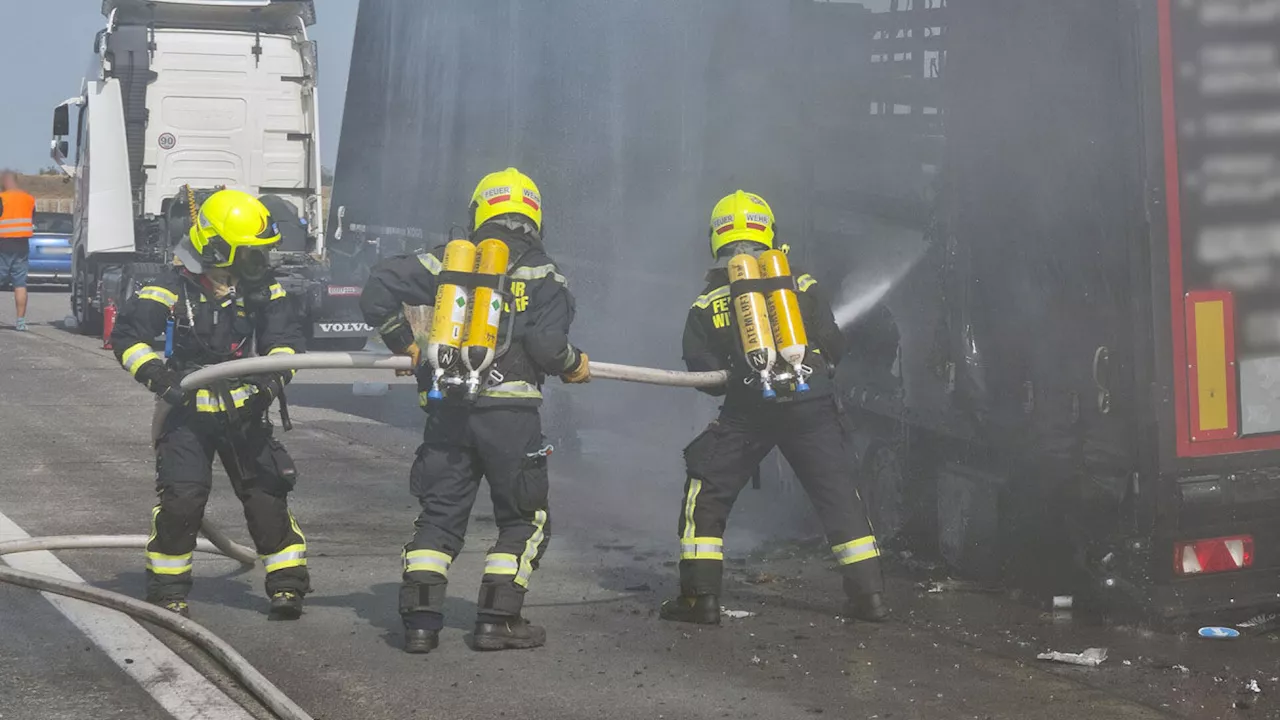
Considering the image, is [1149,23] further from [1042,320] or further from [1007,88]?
[1042,320]

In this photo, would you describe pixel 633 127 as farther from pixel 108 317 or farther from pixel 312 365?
pixel 108 317

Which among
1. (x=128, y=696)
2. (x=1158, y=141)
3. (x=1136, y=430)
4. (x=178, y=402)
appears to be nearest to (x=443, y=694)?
(x=128, y=696)

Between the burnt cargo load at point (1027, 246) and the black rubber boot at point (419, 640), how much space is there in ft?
4.73

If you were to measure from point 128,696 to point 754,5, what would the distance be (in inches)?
175

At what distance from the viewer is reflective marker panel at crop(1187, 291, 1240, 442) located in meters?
5.40

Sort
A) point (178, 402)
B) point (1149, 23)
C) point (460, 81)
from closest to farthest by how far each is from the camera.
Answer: point (1149, 23), point (178, 402), point (460, 81)

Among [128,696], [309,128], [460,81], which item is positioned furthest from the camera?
[309,128]

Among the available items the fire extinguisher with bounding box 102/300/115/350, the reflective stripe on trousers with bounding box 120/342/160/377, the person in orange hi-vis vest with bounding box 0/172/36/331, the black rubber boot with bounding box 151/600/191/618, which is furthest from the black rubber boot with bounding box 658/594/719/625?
the person in orange hi-vis vest with bounding box 0/172/36/331

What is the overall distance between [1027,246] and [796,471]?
122 cm

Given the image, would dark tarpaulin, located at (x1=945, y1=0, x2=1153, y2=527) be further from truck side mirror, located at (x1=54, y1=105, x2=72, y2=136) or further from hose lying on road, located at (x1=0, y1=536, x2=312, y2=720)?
truck side mirror, located at (x1=54, y1=105, x2=72, y2=136)

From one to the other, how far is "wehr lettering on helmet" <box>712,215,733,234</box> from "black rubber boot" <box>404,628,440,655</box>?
1.88 metres

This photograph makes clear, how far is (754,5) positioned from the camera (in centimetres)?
771

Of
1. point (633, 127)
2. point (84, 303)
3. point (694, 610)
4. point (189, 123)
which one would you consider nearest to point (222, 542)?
point (694, 610)

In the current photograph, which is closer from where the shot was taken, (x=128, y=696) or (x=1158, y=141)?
(x=128, y=696)
